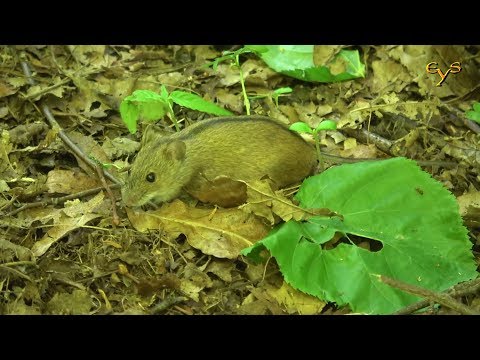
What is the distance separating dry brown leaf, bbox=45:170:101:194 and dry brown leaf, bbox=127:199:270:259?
20.3 inches

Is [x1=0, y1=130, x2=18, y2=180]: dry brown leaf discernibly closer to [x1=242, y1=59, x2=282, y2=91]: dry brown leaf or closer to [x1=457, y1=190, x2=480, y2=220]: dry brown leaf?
[x1=242, y1=59, x2=282, y2=91]: dry brown leaf

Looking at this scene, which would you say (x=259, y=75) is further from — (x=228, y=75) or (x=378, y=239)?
(x=378, y=239)

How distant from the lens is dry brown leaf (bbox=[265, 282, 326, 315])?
436 centimetres

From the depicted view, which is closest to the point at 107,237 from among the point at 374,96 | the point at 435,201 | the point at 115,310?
the point at 115,310

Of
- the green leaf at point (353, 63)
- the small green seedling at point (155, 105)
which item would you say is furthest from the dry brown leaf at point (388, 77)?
the small green seedling at point (155, 105)

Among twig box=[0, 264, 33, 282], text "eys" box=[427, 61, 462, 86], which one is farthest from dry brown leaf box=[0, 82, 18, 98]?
text "eys" box=[427, 61, 462, 86]

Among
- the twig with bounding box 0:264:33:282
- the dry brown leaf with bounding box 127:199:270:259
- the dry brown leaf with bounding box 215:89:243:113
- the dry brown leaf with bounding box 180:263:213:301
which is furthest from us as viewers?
the dry brown leaf with bounding box 215:89:243:113

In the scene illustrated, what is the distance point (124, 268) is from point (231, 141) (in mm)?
1480

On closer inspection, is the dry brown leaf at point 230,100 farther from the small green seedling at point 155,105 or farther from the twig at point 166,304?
the twig at point 166,304

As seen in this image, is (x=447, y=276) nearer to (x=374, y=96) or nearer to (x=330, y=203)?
(x=330, y=203)

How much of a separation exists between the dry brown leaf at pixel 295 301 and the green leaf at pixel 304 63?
8.40ft

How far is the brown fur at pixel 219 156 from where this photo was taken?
17.1 ft

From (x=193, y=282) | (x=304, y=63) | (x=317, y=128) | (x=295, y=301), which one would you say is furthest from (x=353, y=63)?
(x=193, y=282)

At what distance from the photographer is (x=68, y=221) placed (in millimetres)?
4891
